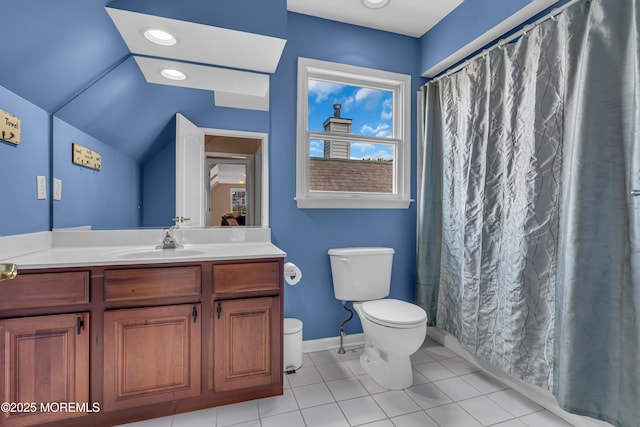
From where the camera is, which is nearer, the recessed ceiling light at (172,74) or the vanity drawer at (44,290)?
the vanity drawer at (44,290)

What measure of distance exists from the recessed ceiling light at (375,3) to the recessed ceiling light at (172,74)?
1334mm

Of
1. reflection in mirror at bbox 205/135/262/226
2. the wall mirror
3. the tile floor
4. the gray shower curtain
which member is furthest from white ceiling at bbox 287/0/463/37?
the tile floor

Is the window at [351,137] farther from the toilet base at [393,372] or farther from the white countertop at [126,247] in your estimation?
the toilet base at [393,372]

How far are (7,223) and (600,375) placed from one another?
9.26 feet

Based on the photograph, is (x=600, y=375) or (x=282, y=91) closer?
(x=600, y=375)

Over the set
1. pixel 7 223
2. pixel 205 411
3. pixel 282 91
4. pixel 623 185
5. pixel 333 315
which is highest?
pixel 282 91

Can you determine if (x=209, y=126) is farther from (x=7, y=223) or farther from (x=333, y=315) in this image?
(x=333, y=315)

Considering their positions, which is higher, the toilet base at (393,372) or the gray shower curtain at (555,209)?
the gray shower curtain at (555,209)

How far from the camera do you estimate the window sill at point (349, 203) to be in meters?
2.27

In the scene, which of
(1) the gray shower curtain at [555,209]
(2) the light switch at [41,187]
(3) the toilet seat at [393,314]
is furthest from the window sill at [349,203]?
(2) the light switch at [41,187]

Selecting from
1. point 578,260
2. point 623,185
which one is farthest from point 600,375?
point 623,185

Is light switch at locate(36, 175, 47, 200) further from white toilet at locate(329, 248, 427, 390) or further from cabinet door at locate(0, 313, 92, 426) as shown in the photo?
white toilet at locate(329, 248, 427, 390)

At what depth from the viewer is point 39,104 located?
1.63m

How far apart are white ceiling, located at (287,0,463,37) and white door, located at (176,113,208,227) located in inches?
44.5
